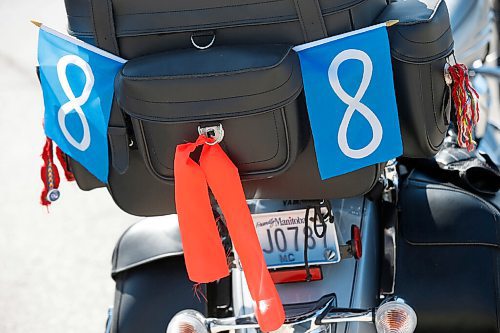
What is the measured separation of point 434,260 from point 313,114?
55 centimetres

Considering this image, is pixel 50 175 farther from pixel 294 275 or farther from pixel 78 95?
pixel 294 275

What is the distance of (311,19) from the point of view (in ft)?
5.63

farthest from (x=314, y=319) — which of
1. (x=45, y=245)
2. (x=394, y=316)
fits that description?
(x=45, y=245)

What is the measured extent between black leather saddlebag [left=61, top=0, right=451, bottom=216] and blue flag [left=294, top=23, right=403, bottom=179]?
0.03 metres

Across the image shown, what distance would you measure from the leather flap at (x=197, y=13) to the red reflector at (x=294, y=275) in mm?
583

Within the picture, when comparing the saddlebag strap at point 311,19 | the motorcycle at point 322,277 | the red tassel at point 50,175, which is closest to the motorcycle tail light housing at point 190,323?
the motorcycle at point 322,277

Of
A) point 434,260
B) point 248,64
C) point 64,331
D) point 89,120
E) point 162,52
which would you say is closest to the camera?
point 248,64

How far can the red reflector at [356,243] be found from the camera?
79.2 inches

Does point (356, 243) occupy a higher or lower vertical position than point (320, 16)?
lower

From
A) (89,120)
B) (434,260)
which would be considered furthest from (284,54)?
(434,260)

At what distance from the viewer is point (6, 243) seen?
12.8 feet

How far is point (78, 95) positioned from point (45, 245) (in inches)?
80.5

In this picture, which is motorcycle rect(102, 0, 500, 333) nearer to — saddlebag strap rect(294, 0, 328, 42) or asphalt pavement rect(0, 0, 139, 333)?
saddlebag strap rect(294, 0, 328, 42)

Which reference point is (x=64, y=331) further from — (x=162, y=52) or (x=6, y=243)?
(x=162, y=52)
